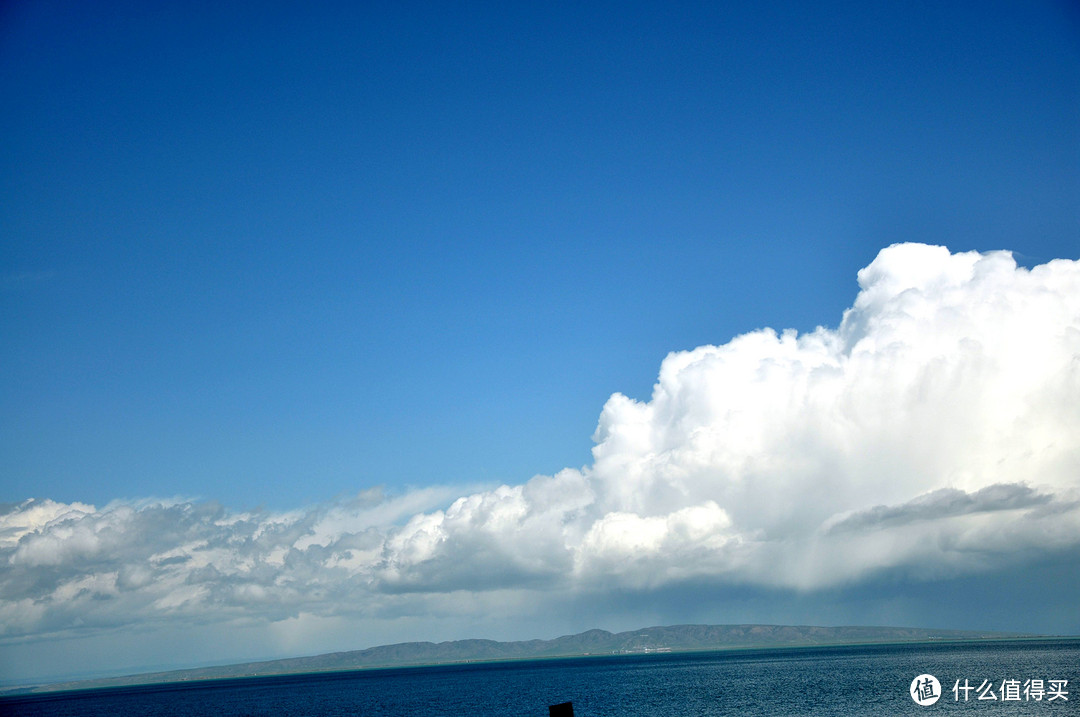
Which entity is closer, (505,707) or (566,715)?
(566,715)

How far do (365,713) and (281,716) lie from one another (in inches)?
1028

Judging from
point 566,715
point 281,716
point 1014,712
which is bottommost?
point 281,716

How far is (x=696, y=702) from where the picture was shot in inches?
6383

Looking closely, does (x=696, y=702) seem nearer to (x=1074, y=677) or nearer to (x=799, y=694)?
(x=799, y=694)

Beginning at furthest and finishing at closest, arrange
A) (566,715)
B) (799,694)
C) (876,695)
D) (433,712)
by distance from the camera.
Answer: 1. (433,712)
2. (799,694)
3. (876,695)
4. (566,715)

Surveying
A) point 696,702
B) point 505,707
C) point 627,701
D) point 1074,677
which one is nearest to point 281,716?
point 505,707

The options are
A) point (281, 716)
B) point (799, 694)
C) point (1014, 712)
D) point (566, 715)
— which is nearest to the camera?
point (566, 715)

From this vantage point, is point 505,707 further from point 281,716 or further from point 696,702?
→ point 281,716

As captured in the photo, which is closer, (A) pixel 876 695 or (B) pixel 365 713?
(A) pixel 876 695

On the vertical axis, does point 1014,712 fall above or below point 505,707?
above

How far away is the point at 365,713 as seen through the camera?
188 metres

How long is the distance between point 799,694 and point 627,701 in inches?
1527

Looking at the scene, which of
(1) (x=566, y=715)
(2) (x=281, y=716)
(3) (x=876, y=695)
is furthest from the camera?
(2) (x=281, y=716)

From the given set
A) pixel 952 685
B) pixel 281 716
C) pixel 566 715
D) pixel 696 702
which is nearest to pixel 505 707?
pixel 696 702
